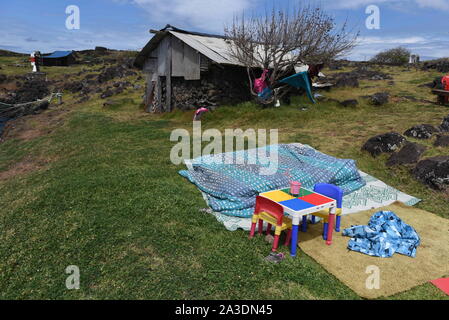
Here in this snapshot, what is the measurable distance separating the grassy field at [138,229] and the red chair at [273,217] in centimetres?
22

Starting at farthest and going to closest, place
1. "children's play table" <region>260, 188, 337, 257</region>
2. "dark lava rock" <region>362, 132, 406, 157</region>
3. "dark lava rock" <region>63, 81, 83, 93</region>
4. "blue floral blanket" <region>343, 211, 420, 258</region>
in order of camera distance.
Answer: "dark lava rock" <region>63, 81, 83, 93</region> → "dark lava rock" <region>362, 132, 406, 157</region> → "blue floral blanket" <region>343, 211, 420, 258</region> → "children's play table" <region>260, 188, 337, 257</region>

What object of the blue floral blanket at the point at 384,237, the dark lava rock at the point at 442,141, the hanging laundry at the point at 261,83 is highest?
the hanging laundry at the point at 261,83

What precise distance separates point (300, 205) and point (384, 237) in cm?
150

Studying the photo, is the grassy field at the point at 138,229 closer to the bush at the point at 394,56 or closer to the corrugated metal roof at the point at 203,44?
the corrugated metal roof at the point at 203,44

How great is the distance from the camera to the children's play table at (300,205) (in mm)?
4570

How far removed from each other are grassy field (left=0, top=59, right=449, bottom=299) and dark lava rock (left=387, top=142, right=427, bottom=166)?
260mm

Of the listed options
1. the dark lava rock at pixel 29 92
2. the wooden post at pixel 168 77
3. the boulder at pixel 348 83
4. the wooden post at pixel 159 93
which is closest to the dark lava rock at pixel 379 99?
the boulder at pixel 348 83

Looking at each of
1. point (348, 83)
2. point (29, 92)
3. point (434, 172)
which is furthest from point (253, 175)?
point (29, 92)

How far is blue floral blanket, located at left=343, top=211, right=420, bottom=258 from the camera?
190 inches

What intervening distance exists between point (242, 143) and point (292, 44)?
6874 millimetres

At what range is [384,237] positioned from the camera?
16.4 feet

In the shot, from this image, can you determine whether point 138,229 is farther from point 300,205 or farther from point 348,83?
point 348,83

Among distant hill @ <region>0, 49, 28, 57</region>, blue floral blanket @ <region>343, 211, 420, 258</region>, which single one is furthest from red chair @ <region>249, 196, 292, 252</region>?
distant hill @ <region>0, 49, 28, 57</region>

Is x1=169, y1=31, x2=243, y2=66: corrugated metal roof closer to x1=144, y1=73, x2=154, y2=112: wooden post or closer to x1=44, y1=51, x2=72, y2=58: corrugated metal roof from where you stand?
x1=144, y1=73, x2=154, y2=112: wooden post
